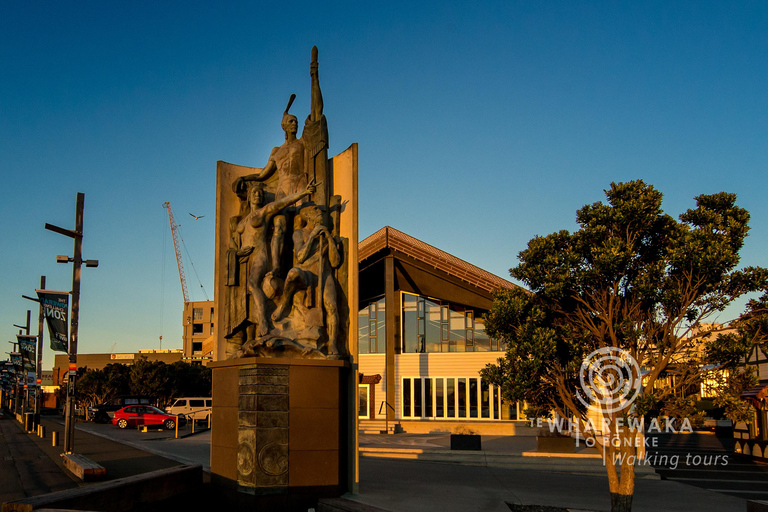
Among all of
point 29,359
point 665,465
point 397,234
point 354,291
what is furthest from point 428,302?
point 354,291

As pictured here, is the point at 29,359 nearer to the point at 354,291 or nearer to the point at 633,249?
the point at 354,291

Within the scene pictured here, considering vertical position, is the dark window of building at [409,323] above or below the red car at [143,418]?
above

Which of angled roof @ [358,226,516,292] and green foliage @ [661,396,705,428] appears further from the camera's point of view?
angled roof @ [358,226,516,292]

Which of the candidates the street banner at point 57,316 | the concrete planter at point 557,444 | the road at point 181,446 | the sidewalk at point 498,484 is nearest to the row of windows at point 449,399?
Answer: the road at point 181,446

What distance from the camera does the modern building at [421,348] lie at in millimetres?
32781

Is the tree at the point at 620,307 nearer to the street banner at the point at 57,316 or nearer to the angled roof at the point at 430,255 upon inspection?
the street banner at the point at 57,316

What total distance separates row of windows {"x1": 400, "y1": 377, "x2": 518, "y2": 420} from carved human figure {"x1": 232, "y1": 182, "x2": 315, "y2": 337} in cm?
2435

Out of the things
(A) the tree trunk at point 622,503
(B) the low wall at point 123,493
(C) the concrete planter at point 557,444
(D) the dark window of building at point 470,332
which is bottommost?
(C) the concrete planter at point 557,444

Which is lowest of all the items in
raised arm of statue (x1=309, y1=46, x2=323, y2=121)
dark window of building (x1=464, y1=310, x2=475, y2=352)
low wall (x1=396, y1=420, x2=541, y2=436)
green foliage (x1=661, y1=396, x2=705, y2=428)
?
low wall (x1=396, y1=420, x2=541, y2=436)

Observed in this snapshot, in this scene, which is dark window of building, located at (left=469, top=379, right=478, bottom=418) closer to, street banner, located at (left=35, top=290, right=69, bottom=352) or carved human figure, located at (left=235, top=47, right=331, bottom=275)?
street banner, located at (left=35, top=290, right=69, bottom=352)

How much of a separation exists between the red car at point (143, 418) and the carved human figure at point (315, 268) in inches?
1086

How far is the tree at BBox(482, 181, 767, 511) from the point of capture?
10.5 metres

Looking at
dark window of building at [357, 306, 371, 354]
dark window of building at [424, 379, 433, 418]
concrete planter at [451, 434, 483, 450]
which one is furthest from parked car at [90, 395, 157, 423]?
concrete planter at [451, 434, 483, 450]

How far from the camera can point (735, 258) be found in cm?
1042
